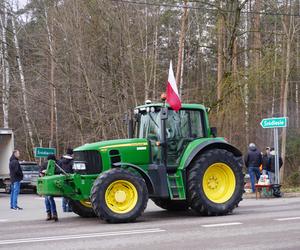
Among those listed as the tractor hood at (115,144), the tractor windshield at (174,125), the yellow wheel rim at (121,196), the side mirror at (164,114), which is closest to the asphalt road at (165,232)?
the yellow wheel rim at (121,196)

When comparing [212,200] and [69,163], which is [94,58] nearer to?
[69,163]

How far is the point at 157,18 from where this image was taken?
1188 inches

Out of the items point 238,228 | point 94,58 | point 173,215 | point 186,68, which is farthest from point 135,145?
point 186,68

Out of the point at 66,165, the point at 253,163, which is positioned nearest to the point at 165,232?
the point at 66,165

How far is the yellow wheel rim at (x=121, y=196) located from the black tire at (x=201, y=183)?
1.35 metres

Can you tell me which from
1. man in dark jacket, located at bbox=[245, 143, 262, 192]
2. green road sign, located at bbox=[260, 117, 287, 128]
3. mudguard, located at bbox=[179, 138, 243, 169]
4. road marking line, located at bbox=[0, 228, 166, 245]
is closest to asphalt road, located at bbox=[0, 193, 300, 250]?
road marking line, located at bbox=[0, 228, 166, 245]

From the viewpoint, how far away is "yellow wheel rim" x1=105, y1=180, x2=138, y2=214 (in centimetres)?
1285

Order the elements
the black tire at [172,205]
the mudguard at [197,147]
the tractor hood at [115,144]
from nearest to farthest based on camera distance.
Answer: the tractor hood at [115,144] < the mudguard at [197,147] < the black tire at [172,205]

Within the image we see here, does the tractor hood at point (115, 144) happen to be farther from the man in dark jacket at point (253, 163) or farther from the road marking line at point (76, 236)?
the man in dark jacket at point (253, 163)

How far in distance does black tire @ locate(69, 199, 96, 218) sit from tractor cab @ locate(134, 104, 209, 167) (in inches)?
81.8

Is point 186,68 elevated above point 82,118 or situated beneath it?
elevated above

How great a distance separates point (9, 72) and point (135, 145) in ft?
90.2

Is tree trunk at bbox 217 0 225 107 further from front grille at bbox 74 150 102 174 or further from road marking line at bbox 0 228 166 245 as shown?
road marking line at bbox 0 228 166 245

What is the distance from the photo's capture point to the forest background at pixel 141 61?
91.5 feet
